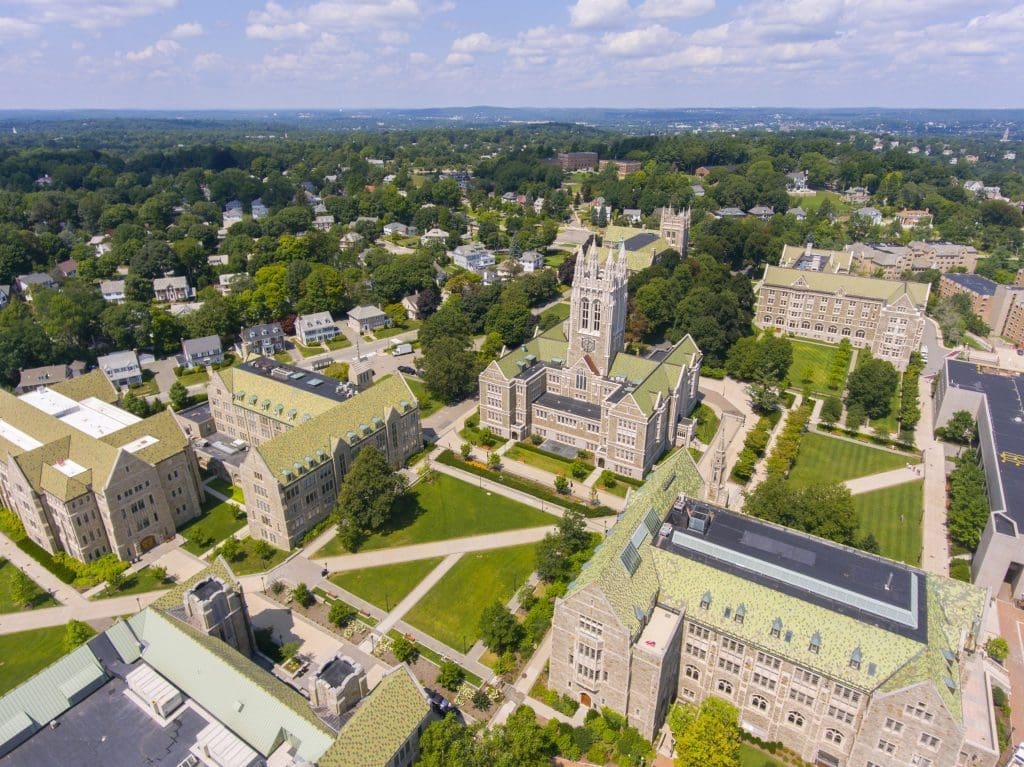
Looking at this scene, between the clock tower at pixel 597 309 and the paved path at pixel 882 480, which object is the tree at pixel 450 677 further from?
the paved path at pixel 882 480

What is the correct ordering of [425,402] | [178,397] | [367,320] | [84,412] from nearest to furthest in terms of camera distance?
[84,412]
[178,397]
[425,402]
[367,320]

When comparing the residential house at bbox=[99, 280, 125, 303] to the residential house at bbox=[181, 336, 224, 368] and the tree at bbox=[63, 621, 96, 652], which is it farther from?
the tree at bbox=[63, 621, 96, 652]

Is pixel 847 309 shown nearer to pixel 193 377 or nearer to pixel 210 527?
pixel 210 527

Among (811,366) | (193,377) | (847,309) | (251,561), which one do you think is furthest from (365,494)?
(847,309)

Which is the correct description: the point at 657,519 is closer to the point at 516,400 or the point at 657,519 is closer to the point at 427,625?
the point at 427,625

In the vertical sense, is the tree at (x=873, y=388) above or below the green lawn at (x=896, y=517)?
above

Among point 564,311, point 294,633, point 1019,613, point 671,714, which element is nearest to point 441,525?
point 294,633

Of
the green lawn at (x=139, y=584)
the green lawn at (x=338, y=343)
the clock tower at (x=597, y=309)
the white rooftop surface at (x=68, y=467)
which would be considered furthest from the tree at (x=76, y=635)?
the green lawn at (x=338, y=343)
